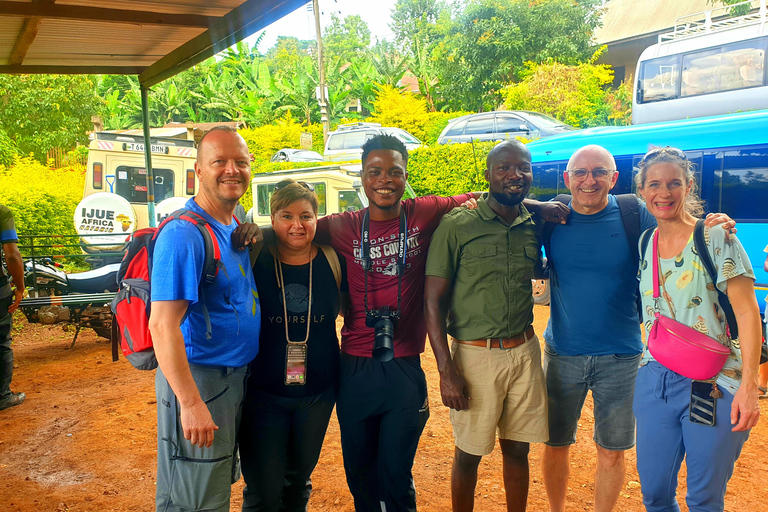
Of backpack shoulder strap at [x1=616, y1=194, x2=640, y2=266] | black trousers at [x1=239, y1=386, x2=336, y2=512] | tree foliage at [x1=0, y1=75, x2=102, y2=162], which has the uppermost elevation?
tree foliage at [x1=0, y1=75, x2=102, y2=162]

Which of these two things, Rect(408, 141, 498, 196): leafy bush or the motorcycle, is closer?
the motorcycle

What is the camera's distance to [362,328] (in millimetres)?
2742

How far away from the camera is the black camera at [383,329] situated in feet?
8.33

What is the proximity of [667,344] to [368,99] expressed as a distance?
26744 mm

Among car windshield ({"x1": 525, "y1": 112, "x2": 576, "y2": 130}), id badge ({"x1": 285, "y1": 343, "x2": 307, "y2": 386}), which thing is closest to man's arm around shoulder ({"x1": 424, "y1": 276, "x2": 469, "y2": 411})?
id badge ({"x1": 285, "y1": 343, "x2": 307, "y2": 386})

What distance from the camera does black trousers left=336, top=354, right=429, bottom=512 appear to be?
269cm

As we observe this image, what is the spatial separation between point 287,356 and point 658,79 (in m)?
11.4

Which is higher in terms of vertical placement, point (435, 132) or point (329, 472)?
point (435, 132)

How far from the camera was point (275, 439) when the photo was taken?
2.60 m

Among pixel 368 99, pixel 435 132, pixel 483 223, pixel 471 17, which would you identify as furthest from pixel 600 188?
pixel 368 99

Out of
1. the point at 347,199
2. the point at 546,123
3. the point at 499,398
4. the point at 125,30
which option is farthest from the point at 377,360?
the point at 546,123

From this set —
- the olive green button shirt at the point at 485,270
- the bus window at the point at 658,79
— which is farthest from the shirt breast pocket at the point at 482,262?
the bus window at the point at 658,79

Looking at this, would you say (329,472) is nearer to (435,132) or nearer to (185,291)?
(185,291)

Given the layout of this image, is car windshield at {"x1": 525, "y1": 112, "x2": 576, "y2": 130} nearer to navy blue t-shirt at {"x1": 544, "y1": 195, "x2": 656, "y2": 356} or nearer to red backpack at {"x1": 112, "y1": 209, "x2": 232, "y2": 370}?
navy blue t-shirt at {"x1": 544, "y1": 195, "x2": 656, "y2": 356}
